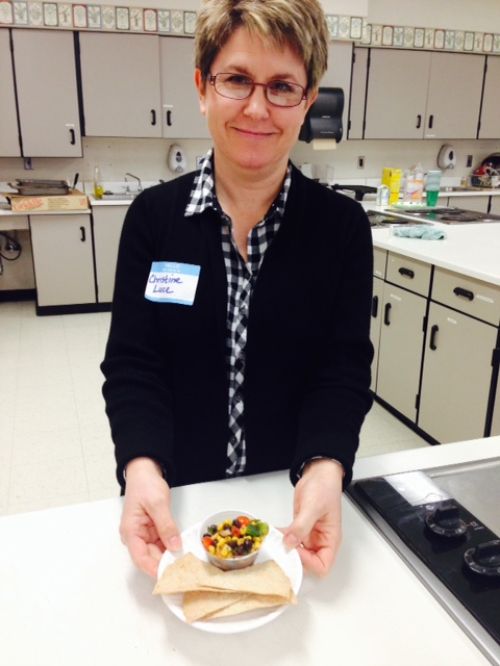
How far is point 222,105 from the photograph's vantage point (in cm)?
91

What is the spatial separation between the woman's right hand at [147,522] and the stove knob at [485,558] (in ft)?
1.23

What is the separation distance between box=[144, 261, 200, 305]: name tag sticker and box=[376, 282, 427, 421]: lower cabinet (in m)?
1.91

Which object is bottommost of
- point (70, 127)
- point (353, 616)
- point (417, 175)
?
point (353, 616)

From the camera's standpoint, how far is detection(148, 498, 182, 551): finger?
756mm

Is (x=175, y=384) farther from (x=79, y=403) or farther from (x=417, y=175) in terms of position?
(x=417, y=175)

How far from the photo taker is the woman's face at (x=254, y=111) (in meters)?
0.88

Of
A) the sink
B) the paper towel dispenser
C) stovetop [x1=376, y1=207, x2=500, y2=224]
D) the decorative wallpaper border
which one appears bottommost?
stovetop [x1=376, y1=207, x2=500, y2=224]

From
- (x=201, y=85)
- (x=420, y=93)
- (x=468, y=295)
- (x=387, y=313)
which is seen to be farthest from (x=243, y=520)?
(x=420, y=93)

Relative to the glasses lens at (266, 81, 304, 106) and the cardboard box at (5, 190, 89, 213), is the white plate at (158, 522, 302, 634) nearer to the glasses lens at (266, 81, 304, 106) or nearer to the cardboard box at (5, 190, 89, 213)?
the glasses lens at (266, 81, 304, 106)

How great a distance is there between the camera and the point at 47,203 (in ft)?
13.9

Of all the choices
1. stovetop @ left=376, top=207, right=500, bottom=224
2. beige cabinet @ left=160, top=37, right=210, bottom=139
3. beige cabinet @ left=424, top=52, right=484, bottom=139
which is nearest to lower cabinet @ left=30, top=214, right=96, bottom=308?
beige cabinet @ left=160, top=37, right=210, bottom=139

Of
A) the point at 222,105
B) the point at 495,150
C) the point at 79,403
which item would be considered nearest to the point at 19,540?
the point at 222,105

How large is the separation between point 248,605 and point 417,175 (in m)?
4.16

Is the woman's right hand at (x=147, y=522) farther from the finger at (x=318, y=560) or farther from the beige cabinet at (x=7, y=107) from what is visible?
the beige cabinet at (x=7, y=107)
